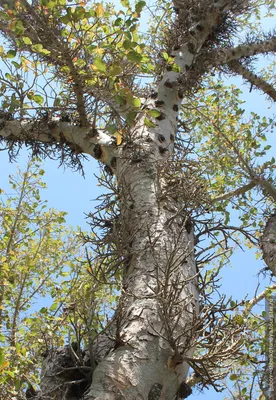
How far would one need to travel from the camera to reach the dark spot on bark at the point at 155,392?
7.17 feet

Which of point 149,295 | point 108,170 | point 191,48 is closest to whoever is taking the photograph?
point 149,295

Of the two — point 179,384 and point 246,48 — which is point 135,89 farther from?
point 179,384

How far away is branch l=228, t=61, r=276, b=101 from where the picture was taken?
24.0 ft

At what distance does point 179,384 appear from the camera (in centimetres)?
231

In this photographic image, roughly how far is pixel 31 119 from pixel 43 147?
1.11 ft

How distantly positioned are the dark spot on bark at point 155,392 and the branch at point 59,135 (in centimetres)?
240

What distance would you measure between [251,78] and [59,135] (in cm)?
420

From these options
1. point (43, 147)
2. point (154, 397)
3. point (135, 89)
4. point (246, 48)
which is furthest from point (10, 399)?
point (246, 48)

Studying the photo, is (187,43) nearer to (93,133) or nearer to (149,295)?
(93,133)

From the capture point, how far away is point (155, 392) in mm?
2199

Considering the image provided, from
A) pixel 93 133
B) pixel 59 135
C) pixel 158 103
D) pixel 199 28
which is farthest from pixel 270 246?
pixel 199 28

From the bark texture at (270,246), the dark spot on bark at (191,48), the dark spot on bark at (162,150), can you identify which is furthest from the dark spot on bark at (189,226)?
the dark spot on bark at (191,48)

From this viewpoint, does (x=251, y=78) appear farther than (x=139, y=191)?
Yes

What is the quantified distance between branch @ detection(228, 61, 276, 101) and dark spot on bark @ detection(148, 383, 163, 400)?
20.0ft
